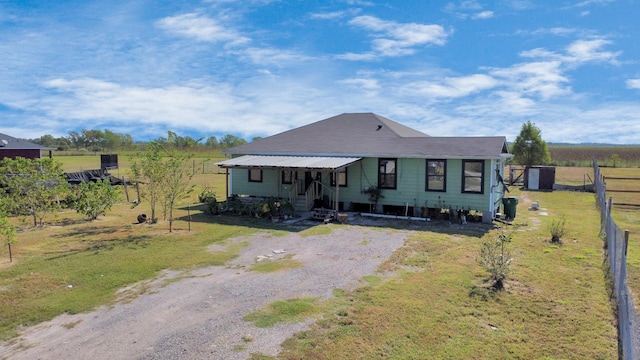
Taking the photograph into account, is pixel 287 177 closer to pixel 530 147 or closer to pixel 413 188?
pixel 413 188

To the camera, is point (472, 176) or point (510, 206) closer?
point (472, 176)

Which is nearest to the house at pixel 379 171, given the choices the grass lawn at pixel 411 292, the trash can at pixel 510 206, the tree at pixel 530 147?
the trash can at pixel 510 206

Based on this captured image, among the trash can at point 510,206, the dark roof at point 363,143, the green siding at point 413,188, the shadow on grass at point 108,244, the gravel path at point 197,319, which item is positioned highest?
the dark roof at point 363,143

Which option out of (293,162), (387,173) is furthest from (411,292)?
(293,162)

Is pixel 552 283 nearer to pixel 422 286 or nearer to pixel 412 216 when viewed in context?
pixel 422 286

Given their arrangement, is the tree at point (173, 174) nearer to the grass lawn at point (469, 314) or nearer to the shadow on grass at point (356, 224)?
the shadow on grass at point (356, 224)

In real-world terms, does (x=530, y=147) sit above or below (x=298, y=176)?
above

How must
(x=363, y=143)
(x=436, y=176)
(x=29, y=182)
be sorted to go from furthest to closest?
(x=363, y=143)
(x=436, y=176)
(x=29, y=182)

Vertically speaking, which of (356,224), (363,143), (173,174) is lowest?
(356,224)

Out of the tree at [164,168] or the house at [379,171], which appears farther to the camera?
the house at [379,171]
